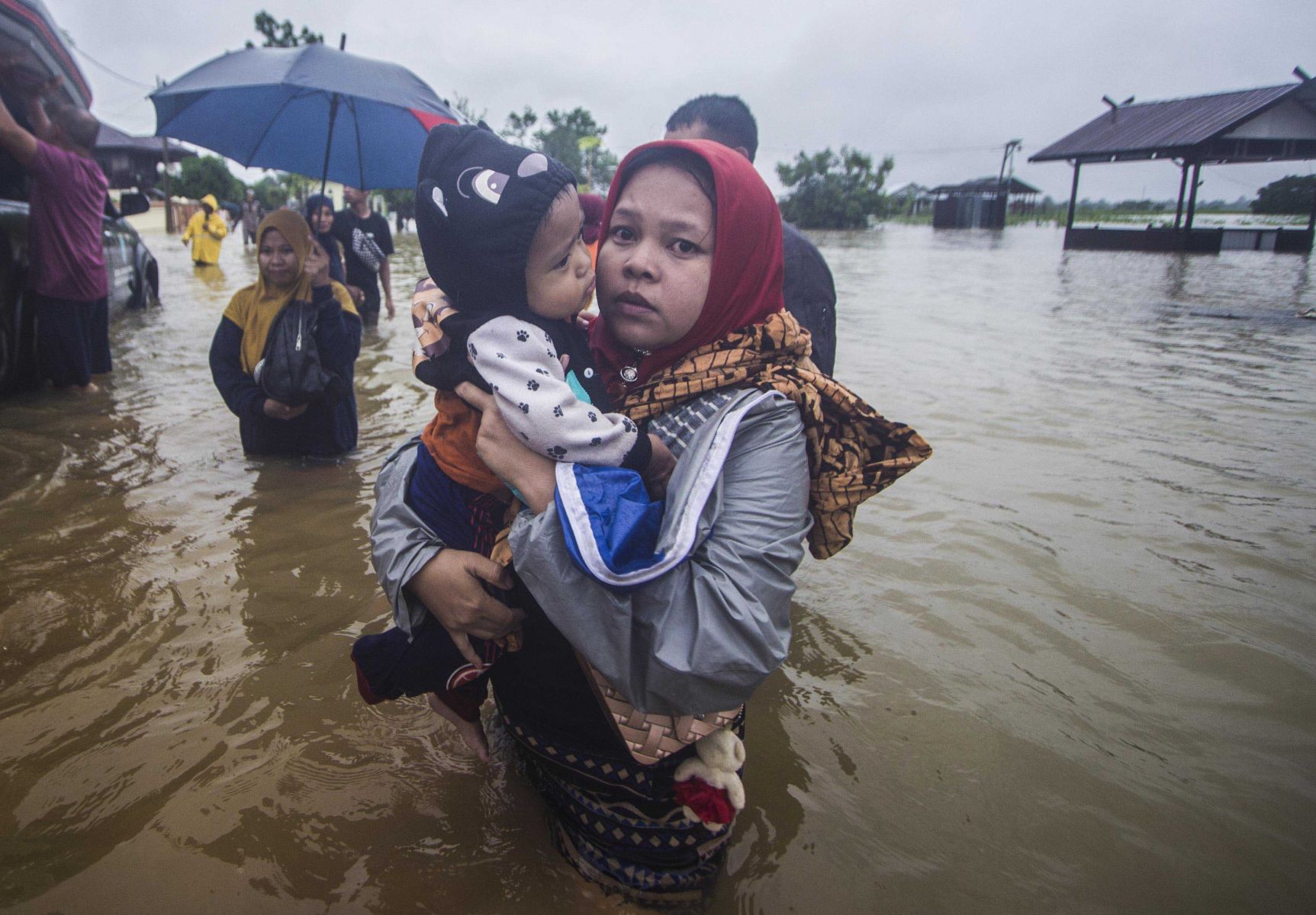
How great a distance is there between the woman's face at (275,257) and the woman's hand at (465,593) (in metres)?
3.18

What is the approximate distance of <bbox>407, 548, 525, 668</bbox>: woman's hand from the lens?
1.48 metres

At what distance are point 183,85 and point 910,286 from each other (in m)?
12.2

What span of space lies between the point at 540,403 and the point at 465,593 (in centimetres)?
42

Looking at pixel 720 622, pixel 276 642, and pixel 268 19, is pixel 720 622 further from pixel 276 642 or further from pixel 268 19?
pixel 268 19

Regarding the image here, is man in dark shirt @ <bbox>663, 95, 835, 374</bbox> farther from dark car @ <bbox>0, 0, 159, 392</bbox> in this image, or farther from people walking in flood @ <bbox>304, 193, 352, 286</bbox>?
dark car @ <bbox>0, 0, 159, 392</bbox>

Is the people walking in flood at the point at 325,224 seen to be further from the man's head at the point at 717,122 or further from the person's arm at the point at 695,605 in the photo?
the person's arm at the point at 695,605

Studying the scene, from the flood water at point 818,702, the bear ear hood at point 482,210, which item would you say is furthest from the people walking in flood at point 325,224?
the bear ear hood at point 482,210

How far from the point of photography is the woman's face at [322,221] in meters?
5.59

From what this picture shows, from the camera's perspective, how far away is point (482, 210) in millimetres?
1417

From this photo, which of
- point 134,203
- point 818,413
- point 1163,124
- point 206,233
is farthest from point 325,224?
point 1163,124

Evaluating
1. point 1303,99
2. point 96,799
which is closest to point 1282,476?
point 96,799

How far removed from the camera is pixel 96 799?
1910mm

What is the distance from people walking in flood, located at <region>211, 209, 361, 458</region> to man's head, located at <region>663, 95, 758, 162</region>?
210cm

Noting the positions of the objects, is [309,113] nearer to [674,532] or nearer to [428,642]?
[428,642]
